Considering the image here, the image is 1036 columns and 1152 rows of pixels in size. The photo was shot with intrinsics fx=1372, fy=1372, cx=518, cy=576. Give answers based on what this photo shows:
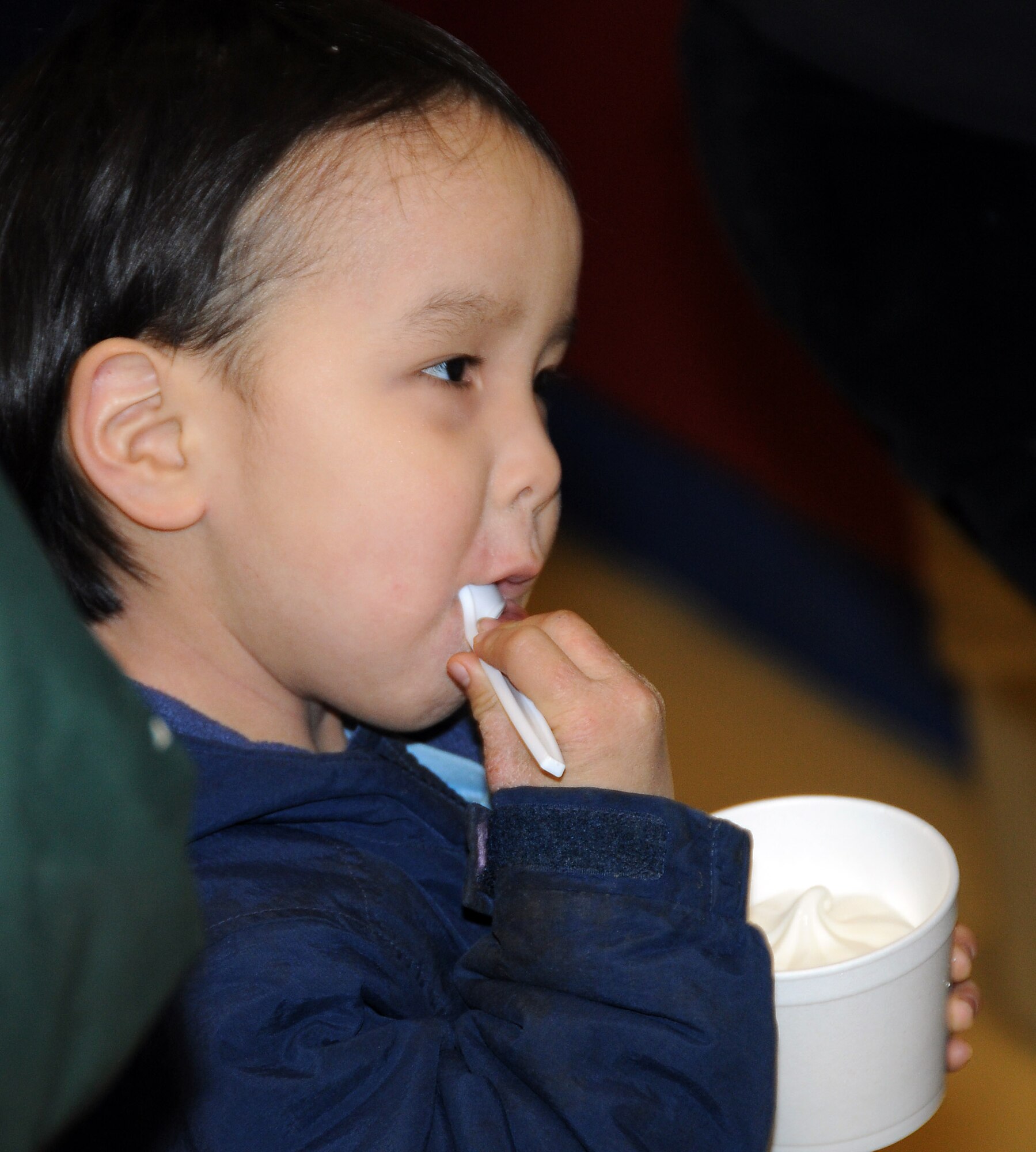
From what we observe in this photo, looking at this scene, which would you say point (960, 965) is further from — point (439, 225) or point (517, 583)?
point (439, 225)

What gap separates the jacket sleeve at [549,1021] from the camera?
0.61 m

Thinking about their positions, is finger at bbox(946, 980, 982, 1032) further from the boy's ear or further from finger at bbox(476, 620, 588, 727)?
the boy's ear

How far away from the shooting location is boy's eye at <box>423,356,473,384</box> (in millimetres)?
766

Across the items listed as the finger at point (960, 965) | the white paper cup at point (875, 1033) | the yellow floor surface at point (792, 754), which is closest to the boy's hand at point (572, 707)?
the white paper cup at point (875, 1033)

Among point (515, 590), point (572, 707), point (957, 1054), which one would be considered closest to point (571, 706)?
point (572, 707)

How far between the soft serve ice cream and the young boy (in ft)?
0.27

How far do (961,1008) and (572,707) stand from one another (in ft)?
1.02

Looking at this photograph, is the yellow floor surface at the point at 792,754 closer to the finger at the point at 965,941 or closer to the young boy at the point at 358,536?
the finger at the point at 965,941

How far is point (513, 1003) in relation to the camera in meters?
0.65

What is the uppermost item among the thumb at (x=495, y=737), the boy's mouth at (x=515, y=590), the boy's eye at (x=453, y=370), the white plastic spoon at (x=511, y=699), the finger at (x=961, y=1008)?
the boy's eye at (x=453, y=370)

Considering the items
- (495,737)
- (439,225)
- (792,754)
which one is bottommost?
(792,754)

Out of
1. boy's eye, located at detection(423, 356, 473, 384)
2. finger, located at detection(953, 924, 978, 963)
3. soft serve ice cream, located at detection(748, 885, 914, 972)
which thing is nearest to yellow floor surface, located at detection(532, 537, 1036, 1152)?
finger, located at detection(953, 924, 978, 963)

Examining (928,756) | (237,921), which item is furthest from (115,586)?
(928,756)

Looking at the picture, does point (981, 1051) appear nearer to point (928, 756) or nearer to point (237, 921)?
point (928, 756)
